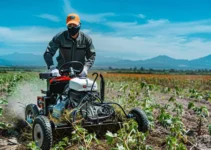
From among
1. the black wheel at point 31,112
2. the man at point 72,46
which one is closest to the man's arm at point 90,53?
the man at point 72,46

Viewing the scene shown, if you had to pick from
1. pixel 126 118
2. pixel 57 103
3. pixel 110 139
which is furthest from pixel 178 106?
pixel 110 139

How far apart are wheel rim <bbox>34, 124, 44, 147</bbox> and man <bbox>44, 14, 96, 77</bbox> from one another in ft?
4.00

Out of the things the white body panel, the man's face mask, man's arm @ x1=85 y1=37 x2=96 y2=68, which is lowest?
the white body panel

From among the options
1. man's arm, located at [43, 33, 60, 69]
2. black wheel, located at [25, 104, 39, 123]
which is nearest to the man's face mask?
man's arm, located at [43, 33, 60, 69]

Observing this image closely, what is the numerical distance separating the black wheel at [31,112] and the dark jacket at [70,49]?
79 cm

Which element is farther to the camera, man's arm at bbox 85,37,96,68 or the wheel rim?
man's arm at bbox 85,37,96,68

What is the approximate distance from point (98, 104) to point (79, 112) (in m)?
0.33

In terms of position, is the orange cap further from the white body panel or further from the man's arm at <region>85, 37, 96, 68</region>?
the white body panel

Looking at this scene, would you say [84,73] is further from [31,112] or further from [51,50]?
[31,112]

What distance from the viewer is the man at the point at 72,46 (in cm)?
555

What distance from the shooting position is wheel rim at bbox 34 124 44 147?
4431mm

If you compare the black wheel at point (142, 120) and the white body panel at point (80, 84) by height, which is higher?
the white body panel at point (80, 84)

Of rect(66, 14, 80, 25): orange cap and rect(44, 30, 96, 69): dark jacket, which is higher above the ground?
rect(66, 14, 80, 25): orange cap

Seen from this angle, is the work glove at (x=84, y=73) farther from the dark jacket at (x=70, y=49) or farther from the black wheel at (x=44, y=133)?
the black wheel at (x=44, y=133)
